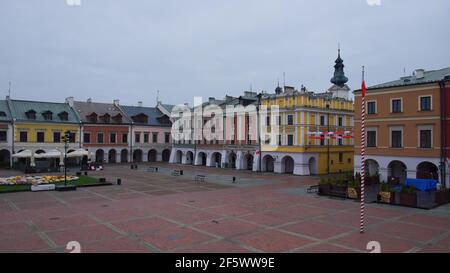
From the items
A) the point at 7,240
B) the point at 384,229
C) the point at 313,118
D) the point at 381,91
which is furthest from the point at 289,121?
the point at 7,240

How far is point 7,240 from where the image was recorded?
14.5 meters

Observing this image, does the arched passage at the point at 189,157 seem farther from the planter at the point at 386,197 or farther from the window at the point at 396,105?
the planter at the point at 386,197

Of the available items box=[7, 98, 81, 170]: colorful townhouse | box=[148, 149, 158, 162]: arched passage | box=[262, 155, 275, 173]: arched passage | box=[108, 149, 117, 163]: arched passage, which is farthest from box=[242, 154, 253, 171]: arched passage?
box=[7, 98, 81, 170]: colorful townhouse

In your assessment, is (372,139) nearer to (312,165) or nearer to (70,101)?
(312,165)

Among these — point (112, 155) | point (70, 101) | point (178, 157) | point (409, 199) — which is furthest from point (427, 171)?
point (70, 101)

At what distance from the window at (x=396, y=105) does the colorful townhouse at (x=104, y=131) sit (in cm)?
4545

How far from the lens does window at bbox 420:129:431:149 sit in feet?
99.9

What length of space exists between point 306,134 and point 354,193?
1877cm

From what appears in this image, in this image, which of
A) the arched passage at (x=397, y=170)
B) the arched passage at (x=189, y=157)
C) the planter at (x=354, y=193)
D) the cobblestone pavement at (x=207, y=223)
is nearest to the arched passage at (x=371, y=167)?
the arched passage at (x=397, y=170)

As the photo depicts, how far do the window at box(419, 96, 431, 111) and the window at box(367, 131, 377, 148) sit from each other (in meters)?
5.01

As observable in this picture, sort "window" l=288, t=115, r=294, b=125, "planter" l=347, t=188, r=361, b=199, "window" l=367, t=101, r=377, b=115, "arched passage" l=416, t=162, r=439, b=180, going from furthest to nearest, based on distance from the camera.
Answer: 1. "window" l=288, t=115, r=294, b=125
2. "window" l=367, t=101, r=377, b=115
3. "arched passage" l=416, t=162, r=439, b=180
4. "planter" l=347, t=188, r=361, b=199

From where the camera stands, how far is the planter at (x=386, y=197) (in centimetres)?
2384

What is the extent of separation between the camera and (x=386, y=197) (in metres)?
24.1

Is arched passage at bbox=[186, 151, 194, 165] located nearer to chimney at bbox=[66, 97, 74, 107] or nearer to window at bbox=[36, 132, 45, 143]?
chimney at bbox=[66, 97, 74, 107]
